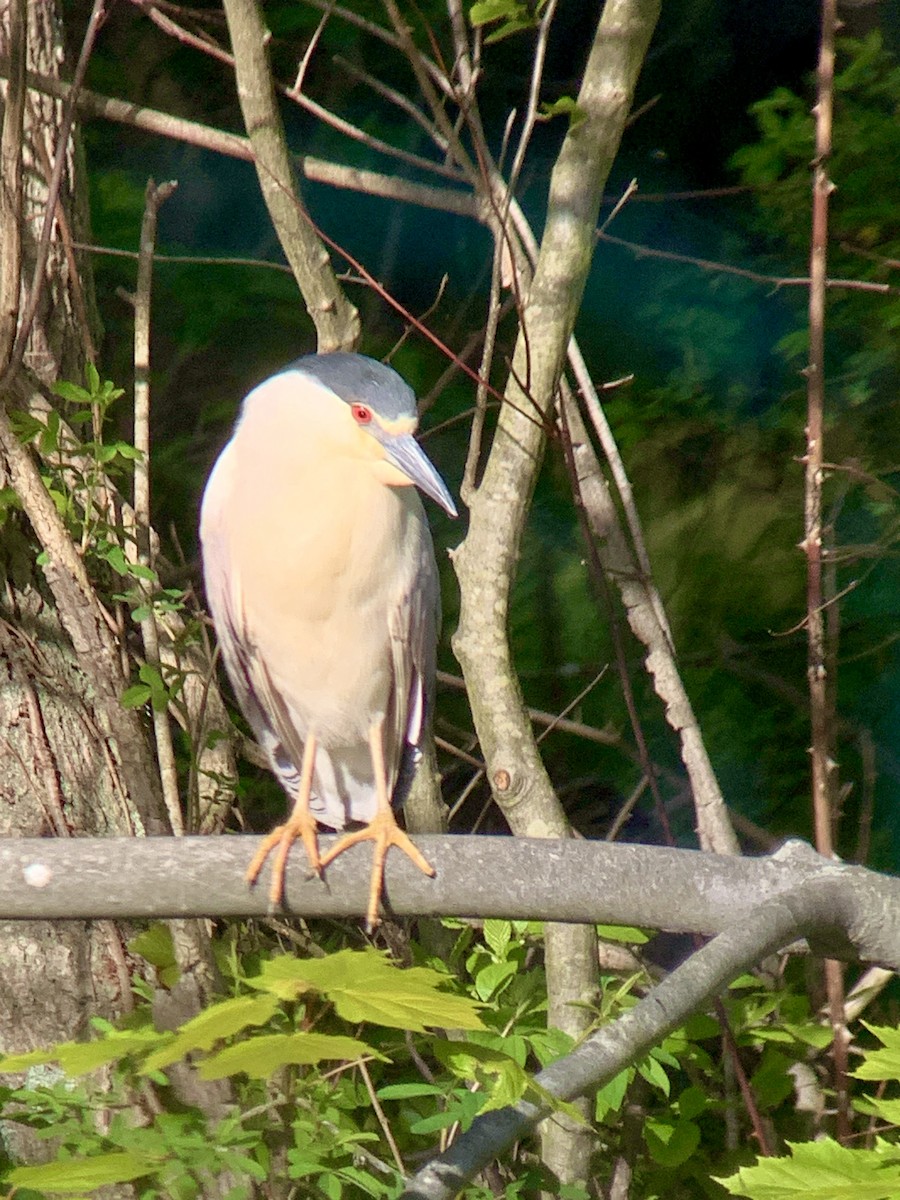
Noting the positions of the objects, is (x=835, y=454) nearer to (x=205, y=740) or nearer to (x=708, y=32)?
(x=708, y=32)

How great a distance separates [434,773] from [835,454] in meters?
1.14

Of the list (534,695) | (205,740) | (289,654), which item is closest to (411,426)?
(289,654)

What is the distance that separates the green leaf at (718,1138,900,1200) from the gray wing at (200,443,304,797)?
1148mm

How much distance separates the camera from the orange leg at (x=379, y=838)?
1.45 meters

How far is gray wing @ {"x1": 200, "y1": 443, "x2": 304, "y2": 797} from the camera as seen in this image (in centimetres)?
194

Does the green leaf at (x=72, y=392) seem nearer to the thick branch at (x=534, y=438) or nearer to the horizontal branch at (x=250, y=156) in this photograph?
the horizontal branch at (x=250, y=156)

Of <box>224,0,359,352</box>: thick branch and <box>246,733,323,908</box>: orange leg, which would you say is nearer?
<box>246,733,323,908</box>: orange leg

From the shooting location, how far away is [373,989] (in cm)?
97

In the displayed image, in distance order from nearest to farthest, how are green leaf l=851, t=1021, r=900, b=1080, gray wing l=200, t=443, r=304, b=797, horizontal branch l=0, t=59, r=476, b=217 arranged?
green leaf l=851, t=1021, r=900, b=1080
gray wing l=200, t=443, r=304, b=797
horizontal branch l=0, t=59, r=476, b=217

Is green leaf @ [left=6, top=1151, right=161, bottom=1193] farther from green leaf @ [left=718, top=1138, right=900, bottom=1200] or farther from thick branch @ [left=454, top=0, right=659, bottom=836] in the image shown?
thick branch @ [left=454, top=0, right=659, bottom=836]

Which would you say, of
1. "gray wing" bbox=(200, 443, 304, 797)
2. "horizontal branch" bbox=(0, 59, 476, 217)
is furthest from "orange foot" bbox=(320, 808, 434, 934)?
"horizontal branch" bbox=(0, 59, 476, 217)

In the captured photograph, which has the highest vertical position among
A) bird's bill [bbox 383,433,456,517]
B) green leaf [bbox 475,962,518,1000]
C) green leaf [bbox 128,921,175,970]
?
bird's bill [bbox 383,433,456,517]

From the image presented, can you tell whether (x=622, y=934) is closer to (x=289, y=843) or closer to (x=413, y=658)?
(x=413, y=658)

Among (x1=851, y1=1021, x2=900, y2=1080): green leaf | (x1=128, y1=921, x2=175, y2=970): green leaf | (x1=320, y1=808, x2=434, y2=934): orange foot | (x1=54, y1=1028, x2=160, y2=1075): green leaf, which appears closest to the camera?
(x1=54, y1=1028, x2=160, y2=1075): green leaf
